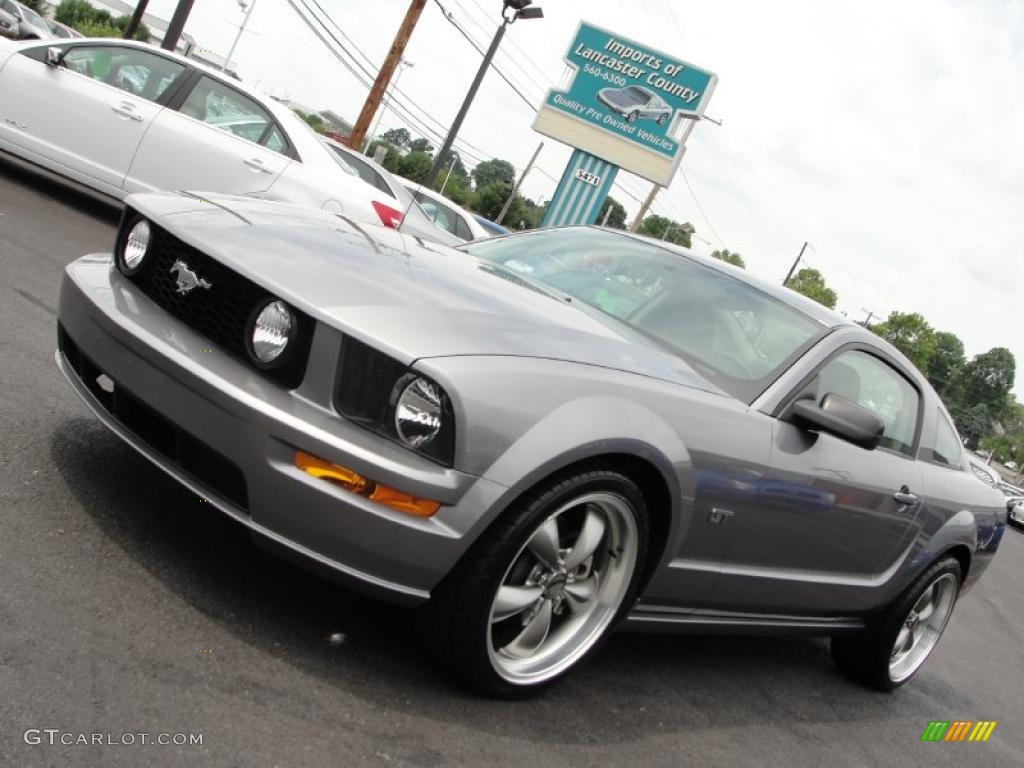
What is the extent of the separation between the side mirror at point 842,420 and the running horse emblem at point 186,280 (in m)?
1.93

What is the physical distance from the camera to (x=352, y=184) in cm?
809

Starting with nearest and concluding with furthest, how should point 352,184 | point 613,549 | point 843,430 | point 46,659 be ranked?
point 46,659, point 613,549, point 843,430, point 352,184

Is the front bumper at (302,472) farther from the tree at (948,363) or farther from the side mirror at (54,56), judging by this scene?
the tree at (948,363)

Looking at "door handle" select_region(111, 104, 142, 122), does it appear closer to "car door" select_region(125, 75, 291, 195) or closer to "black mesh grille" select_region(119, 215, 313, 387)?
"car door" select_region(125, 75, 291, 195)

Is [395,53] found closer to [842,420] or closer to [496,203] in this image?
[842,420]

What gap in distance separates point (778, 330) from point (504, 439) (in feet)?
5.47

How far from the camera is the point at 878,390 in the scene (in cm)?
415

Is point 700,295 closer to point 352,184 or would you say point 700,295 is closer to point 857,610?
point 857,610

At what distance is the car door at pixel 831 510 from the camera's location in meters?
3.30

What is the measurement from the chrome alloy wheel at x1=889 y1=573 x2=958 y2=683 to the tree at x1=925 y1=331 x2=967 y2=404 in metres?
113

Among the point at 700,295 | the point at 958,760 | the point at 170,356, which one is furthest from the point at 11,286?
the point at 958,760

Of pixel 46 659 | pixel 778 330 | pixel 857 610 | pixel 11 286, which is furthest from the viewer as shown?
pixel 11 286

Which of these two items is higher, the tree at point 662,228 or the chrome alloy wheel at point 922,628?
the tree at point 662,228

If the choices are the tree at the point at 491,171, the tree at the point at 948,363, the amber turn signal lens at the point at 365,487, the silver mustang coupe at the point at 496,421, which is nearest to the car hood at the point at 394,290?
the silver mustang coupe at the point at 496,421
